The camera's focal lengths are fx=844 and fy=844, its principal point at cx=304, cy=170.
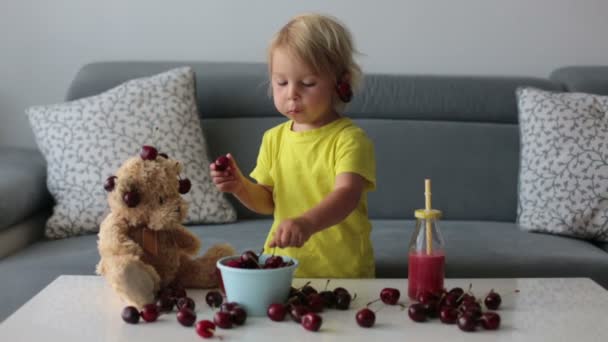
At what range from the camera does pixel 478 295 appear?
1.49m

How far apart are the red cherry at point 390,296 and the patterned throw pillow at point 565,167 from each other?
3.49 feet

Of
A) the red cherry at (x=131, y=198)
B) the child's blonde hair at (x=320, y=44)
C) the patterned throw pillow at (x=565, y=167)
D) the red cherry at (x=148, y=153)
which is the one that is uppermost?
the child's blonde hair at (x=320, y=44)

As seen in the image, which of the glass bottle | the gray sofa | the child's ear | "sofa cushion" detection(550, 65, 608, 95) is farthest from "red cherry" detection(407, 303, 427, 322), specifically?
"sofa cushion" detection(550, 65, 608, 95)

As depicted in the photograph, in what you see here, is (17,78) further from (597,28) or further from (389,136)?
(597,28)

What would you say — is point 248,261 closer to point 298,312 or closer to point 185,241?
point 298,312

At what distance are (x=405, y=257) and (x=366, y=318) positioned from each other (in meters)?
0.76

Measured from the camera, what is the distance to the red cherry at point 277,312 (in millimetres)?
1312

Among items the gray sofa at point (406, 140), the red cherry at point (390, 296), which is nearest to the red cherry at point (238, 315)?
the red cherry at point (390, 296)

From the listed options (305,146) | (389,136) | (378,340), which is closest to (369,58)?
(389,136)

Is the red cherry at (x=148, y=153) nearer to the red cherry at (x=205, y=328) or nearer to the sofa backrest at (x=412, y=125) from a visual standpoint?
the red cherry at (x=205, y=328)

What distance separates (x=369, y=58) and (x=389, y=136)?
1.45ft

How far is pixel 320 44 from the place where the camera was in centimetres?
162

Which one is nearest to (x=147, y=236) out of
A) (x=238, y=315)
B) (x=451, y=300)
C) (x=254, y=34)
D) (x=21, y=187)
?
(x=238, y=315)

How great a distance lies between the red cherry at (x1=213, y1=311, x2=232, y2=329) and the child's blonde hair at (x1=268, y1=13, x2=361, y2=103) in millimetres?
547
